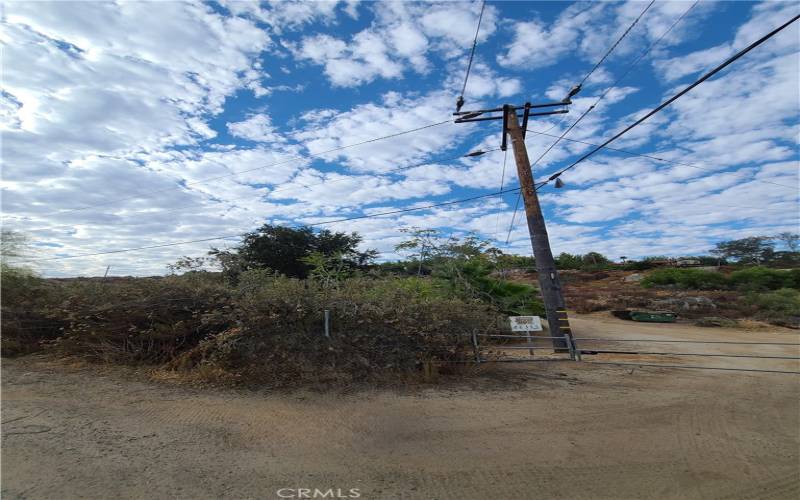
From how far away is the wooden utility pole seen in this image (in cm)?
997

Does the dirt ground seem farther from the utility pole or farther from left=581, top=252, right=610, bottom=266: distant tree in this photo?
left=581, top=252, right=610, bottom=266: distant tree

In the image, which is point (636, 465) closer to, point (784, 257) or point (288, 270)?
point (288, 270)

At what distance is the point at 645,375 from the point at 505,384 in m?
3.44

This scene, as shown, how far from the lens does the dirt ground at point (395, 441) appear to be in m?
3.52

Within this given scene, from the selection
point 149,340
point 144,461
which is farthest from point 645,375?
point 149,340

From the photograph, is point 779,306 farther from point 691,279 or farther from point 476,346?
point 476,346

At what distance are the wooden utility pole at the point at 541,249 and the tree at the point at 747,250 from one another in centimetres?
5908

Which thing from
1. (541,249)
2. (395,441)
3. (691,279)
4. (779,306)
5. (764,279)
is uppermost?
(541,249)

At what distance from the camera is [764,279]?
1147 inches

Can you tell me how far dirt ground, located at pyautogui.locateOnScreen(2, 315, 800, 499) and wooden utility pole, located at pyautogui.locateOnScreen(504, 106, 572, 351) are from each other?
3.22 metres

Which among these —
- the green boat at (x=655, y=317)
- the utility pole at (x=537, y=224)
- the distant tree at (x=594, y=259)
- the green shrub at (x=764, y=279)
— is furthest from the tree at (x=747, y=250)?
the utility pole at (x=537, y=224)

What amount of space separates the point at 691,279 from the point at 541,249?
2917 centimetres

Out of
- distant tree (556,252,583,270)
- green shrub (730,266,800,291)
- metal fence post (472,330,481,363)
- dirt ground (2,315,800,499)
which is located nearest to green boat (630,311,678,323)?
green shrub (730,266,800,291)

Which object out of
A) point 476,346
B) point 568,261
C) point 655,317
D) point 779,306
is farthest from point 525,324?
point 568,261
